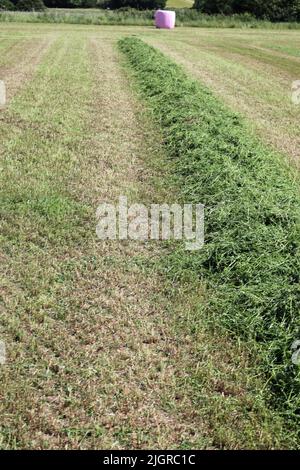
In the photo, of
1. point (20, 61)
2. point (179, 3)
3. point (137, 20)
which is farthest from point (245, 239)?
point (179, 3)

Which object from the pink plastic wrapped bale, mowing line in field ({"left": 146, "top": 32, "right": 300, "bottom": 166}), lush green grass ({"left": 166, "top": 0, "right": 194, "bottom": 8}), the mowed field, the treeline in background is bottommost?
the mowed field

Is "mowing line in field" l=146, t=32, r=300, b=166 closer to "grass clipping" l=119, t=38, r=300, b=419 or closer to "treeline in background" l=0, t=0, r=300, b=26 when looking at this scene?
"grass clipping" l=119, t=38, r=300, b=419

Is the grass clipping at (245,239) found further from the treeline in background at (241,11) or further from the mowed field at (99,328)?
the treeline in background at (241,11)

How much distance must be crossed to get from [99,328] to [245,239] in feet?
6.57

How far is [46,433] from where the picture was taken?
3.05 meters

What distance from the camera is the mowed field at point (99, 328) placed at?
3113mm

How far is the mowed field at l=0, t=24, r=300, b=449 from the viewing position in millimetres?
3113

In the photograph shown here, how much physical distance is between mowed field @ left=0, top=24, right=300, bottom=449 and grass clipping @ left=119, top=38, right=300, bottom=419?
0.20m

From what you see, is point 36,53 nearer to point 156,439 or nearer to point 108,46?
point 108,46

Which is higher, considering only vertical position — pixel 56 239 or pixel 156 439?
pixel 56 239

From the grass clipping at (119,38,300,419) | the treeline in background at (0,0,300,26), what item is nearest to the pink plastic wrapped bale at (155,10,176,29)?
the treeline in background at (0,0,300,26)

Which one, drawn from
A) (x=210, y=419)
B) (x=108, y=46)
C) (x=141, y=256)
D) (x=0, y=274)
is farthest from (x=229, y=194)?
(x=108, y=46)

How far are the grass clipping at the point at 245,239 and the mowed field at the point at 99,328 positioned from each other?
0.20 metres
